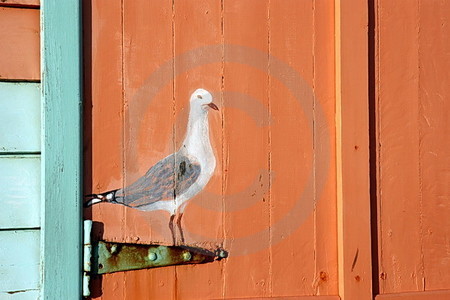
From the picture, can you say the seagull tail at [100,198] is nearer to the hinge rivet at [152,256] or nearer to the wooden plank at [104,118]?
the wooden plank at [104,118]

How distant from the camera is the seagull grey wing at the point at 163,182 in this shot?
6.32ft

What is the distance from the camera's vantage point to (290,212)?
2.05m

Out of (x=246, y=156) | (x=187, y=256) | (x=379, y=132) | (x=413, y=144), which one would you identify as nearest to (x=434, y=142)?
(x=413, y=144)

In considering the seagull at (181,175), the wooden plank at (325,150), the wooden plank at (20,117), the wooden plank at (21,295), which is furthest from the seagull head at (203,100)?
the wooden plank at (21,295)

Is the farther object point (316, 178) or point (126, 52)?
point (316, 178)

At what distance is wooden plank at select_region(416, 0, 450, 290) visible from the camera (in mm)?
2188

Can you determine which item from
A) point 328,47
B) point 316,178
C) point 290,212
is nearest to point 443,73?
point 328,47

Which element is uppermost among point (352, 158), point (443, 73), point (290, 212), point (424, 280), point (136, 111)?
point (443, 73)

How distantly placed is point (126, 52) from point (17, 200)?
516mm

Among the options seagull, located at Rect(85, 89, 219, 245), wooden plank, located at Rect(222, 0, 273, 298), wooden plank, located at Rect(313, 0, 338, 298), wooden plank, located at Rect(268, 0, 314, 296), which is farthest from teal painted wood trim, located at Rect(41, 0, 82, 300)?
wooden plank, located at Rect(313, 0, 338, 298)

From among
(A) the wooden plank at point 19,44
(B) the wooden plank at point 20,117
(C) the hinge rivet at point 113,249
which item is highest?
(A) the wooden plank at point 19,44

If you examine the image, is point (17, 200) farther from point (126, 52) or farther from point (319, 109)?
point (319, 109)

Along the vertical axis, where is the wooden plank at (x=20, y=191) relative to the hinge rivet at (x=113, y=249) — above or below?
above

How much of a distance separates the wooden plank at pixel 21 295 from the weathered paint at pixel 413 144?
1057 millimetres
